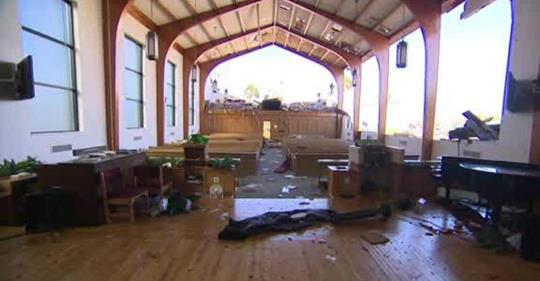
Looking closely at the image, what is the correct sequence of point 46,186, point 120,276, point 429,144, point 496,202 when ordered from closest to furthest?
point 120,276
point 496,202
point 46,186
point 429,144

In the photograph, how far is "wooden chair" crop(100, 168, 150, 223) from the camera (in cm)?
357

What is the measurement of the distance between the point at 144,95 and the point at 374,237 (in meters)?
7.14

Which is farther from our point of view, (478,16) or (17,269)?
(478,16)

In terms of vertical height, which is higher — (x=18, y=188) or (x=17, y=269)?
(x=18, y=188)

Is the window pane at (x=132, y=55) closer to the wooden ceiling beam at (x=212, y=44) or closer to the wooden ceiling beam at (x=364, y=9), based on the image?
the wooden ceiling beam at (x=212, y=44)

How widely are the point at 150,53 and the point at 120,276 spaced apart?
4420 millimetres

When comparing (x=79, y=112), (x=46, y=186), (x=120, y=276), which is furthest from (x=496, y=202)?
(x=79, y=112)

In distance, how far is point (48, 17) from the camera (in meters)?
5.01

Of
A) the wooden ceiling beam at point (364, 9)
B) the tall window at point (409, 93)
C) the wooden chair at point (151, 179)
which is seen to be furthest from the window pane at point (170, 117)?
the tall window at point (409, 93)

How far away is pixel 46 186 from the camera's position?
137 inches

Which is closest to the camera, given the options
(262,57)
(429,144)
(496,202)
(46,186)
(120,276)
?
(120,276)

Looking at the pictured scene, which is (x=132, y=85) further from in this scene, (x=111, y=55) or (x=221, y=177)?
(x=221, y=177)

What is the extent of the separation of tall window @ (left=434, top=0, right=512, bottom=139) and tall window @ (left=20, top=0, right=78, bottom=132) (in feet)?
22.9

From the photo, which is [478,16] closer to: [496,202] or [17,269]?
[496,202]
